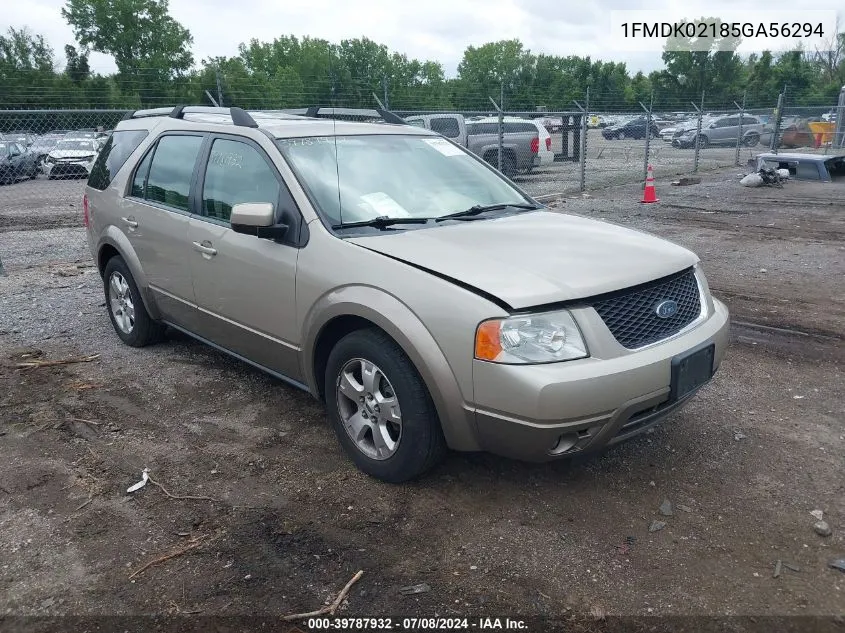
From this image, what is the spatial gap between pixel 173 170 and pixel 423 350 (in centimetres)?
265

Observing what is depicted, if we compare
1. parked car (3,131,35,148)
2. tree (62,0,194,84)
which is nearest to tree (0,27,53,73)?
tree (62,0,194,84)

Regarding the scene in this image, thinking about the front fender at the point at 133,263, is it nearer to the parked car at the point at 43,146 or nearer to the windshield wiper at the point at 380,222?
the windshield wiper at the point at 380,222

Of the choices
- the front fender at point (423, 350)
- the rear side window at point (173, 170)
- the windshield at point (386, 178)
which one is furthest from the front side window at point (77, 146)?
the front fender at point (423, 350)

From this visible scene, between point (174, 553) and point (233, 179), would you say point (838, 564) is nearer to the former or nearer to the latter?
point (174, 553)

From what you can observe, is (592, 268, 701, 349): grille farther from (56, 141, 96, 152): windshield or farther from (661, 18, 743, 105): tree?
(661, 18, 743, 105): tree

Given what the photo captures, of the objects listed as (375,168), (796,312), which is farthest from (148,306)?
(796,312)

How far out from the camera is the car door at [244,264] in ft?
12.4

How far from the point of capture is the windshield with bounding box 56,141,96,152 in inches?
728

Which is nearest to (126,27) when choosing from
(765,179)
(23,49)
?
(23,49)

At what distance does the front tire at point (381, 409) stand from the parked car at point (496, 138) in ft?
40.7

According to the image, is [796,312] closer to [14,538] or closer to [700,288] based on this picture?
[700,288]

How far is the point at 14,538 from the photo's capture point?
3119 millimetres

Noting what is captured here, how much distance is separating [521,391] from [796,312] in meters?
4.38

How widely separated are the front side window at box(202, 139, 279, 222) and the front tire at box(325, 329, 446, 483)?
1.05 m
